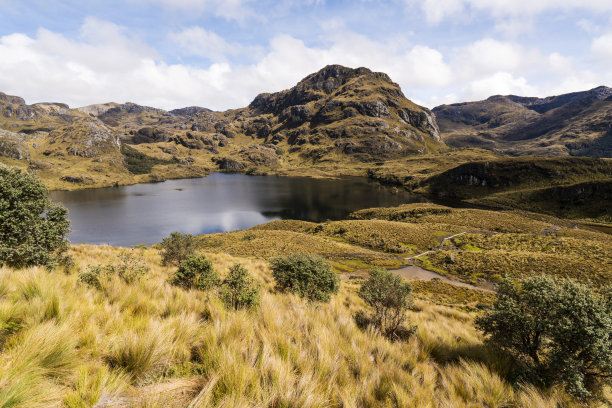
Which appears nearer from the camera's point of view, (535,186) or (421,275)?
(421,275)

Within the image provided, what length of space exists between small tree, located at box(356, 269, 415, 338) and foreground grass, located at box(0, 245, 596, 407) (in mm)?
3479

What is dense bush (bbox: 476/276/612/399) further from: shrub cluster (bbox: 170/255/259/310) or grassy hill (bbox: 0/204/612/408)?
shrub cluster (bbox: 170/255/259/310)

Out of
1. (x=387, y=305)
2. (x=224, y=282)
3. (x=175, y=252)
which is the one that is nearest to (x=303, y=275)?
(x=387, y=305)

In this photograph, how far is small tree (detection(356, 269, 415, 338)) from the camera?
29.5 feet

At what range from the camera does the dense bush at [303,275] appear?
49.5ft

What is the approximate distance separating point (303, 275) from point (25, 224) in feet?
40.5

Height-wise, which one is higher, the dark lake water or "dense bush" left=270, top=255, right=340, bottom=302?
"dense bush" left=270, top=255, right=340, bottom=302

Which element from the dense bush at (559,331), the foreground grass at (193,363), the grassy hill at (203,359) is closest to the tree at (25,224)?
the grassy hill at (203,359)

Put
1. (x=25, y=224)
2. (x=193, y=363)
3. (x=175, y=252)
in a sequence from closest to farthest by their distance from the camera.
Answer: (x=193, y=363) → (x=25, y=224) → (x=175, y=252)

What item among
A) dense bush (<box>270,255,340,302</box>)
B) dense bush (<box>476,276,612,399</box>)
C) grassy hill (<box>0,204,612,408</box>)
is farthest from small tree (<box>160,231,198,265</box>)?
dense bush (<box>476,276,612,399</box>)

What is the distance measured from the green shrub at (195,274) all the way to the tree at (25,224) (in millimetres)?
4279

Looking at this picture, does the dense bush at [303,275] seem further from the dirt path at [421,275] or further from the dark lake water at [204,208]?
the dark lake water at [204,208]

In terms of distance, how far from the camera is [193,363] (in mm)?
3496

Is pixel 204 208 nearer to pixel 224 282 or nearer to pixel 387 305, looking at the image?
pixel 224 282
